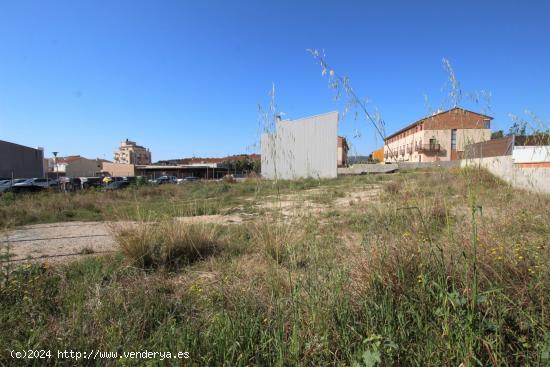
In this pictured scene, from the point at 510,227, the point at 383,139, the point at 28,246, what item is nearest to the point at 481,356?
the point at 383,139

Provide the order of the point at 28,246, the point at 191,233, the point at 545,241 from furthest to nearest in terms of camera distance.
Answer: the point at 28,246 < the point at 191,233 < the point at 545,241

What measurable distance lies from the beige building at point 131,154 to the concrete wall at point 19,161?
175 feet

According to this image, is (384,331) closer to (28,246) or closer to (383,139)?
(383,139)

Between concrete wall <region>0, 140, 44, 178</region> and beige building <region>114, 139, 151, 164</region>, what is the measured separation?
5324 cm

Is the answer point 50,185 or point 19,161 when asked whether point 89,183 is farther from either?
point 19,161

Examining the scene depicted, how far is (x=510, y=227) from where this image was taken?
2.90 m

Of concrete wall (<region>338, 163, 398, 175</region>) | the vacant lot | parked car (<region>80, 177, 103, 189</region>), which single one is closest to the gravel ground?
the vacant lot

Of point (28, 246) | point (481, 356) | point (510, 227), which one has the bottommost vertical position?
point (28, 246)

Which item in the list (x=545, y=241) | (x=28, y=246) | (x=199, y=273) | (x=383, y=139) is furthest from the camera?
(x=28, y=246)

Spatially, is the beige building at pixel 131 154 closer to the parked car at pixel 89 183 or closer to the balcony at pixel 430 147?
the parked car at pixel 89 183

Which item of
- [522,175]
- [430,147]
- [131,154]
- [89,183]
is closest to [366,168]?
[522,175]

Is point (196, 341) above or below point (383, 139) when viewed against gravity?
below

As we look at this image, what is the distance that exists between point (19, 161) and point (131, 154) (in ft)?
199

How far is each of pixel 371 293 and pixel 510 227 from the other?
7.26 feet
